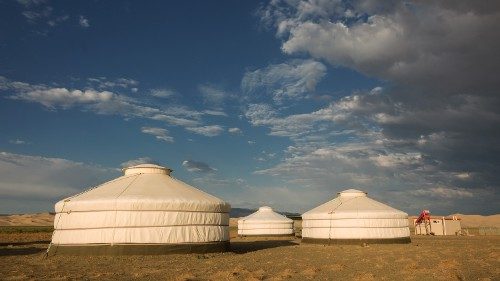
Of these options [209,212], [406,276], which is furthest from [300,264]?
[209,212]

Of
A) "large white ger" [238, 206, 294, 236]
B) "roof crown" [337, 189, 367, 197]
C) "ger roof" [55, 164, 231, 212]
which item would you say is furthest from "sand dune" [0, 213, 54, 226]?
"ger roof" [55, 164, 231, 212]

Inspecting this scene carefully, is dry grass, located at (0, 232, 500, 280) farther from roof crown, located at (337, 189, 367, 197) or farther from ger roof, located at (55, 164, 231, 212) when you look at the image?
roof crown, located at (337, 189, 367, 197)

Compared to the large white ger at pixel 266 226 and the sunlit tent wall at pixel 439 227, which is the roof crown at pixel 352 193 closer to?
the large white ger at pixel 266 226

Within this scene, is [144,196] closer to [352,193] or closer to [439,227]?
[352,193]

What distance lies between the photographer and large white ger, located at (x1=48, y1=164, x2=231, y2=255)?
15.1m

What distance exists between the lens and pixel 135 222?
15.1 m

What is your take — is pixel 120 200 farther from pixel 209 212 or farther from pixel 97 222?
pixel 209 212

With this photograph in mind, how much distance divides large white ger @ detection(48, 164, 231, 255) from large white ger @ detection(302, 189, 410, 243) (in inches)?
339

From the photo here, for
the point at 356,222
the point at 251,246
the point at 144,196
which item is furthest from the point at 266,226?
the point at 144,196

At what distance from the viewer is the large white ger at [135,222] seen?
1508 centimetres

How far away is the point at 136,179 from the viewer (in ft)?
57.8

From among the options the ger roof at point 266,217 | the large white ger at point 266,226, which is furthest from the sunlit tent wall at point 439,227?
the large white ger at point 266,226

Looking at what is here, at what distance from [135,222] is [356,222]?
12395 millimetres

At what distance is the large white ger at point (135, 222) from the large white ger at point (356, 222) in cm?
861
